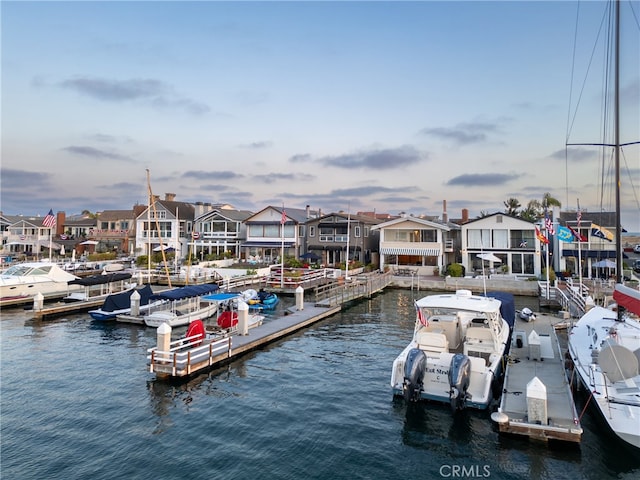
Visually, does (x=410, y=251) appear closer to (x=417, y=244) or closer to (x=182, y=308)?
(x=417, y=244)

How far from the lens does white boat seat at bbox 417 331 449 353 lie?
551 inches

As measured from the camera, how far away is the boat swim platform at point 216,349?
15.2 meters

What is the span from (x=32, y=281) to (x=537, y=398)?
36385 millimetres

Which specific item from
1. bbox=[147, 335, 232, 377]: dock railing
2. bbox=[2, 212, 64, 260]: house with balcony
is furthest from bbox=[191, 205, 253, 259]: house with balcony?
bbox=[147, 335, 232, 377]: dock railing

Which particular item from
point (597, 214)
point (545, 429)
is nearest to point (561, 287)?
point (597, 214)

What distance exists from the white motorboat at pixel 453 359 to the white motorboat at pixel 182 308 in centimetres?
1441

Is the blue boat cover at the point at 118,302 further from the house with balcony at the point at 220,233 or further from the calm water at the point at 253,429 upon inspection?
the house with balcony at the point at 220,233

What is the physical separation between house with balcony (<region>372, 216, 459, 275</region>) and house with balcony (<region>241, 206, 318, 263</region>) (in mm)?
11323

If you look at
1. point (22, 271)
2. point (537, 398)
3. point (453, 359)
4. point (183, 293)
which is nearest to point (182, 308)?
point (183, 293)

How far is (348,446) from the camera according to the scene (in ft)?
35.0

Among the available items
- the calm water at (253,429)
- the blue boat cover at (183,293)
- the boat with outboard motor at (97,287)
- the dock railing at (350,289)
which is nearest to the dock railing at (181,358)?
the calm water at (253,429)

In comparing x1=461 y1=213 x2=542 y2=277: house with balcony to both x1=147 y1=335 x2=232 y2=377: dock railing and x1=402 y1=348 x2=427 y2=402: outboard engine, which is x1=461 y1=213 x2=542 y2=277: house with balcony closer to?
x1=402 y1=348 x2=427 y2=402: outboard engine

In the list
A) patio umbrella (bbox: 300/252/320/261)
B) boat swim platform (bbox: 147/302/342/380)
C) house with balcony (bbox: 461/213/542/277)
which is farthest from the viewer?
patio umbrella (bbox: 300/252/320/261)

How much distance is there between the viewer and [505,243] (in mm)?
42562
